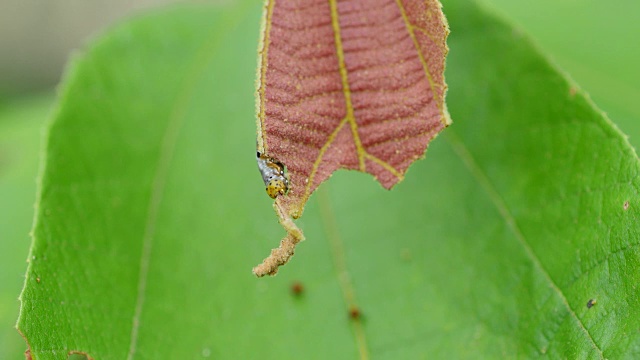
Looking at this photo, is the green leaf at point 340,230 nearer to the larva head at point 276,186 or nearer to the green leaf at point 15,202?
the green leaf at point 15,202

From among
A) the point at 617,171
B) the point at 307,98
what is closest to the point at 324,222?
the point at 307,98

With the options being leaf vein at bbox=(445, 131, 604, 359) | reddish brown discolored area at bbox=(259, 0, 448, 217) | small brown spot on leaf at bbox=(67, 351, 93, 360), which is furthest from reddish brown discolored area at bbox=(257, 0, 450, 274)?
small brown spot on leaf at bbox=(67, 351, 93, 360)

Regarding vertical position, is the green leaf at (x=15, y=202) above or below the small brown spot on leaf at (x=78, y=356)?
below

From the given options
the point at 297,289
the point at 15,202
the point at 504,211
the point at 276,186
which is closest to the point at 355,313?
the point at 297,289

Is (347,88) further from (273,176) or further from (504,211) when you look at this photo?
(504,211)

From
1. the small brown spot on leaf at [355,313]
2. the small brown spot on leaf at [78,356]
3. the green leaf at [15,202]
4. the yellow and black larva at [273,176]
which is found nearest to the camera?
the yellow and black larva at [273,176]

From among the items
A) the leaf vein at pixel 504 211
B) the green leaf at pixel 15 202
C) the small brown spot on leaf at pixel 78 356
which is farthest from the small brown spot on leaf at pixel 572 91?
the green leaf at pixel 15 202

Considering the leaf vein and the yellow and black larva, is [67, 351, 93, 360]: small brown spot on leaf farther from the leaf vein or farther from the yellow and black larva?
the leaf vein
